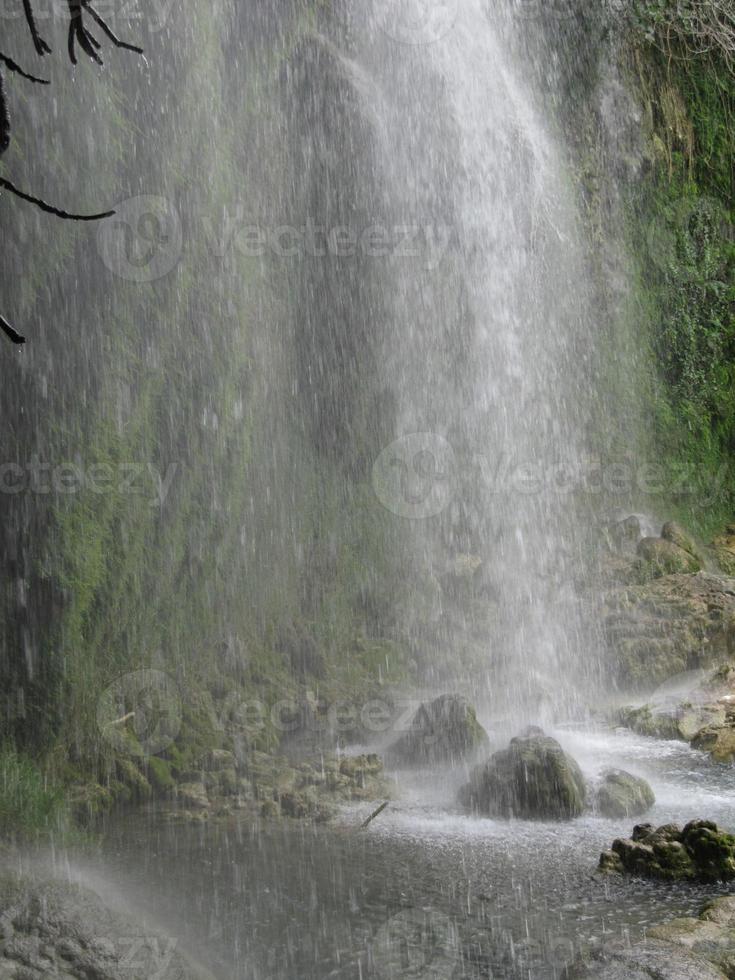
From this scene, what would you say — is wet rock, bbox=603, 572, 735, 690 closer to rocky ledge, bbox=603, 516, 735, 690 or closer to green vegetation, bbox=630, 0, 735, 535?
rocky ledge, bbox=603, 516, 735, 690

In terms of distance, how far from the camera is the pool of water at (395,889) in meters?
3.49

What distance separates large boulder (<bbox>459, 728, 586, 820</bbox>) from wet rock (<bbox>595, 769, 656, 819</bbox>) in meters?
0.13

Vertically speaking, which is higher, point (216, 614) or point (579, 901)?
point (216, 614)

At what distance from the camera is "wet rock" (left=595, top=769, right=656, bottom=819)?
205 inches

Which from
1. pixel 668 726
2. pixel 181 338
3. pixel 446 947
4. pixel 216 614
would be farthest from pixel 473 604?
pixel 446 947

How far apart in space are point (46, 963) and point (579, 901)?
2192mm

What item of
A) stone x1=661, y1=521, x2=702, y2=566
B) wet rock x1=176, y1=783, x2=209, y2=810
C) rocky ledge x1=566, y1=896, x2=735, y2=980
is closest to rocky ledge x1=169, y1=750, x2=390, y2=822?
wet rock x1=176, y1=783, x2=209, y2=810

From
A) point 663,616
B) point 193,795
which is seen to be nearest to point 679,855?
point 193,795

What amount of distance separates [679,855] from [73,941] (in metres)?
2.69

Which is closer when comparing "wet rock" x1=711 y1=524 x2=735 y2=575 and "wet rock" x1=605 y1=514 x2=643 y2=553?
"wet rock" x1=605 y1=514 x2=643 y2=553

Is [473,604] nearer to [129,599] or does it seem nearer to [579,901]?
[129,599]

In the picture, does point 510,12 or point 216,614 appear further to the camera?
point 510,12

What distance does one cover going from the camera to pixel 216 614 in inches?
284

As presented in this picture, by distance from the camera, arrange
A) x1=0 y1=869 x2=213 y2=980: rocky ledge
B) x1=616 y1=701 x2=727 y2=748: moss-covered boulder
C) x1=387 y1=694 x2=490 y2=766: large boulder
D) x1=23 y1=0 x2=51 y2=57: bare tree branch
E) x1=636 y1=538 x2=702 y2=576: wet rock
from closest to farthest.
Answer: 1. x1=23 y1=0 x2=51 y2=57: bare tree branch
2. x1=0 y1=869 x2=213 y2=980: rocky ledge
3. x1=387 y1=694 x2=490 y2=766: large boulder
4. x1=616 y1=701 x2=727 y2=748: moss-covered boulder
5. x1=636 y1=538 x2=702 y2=576: wet rock
